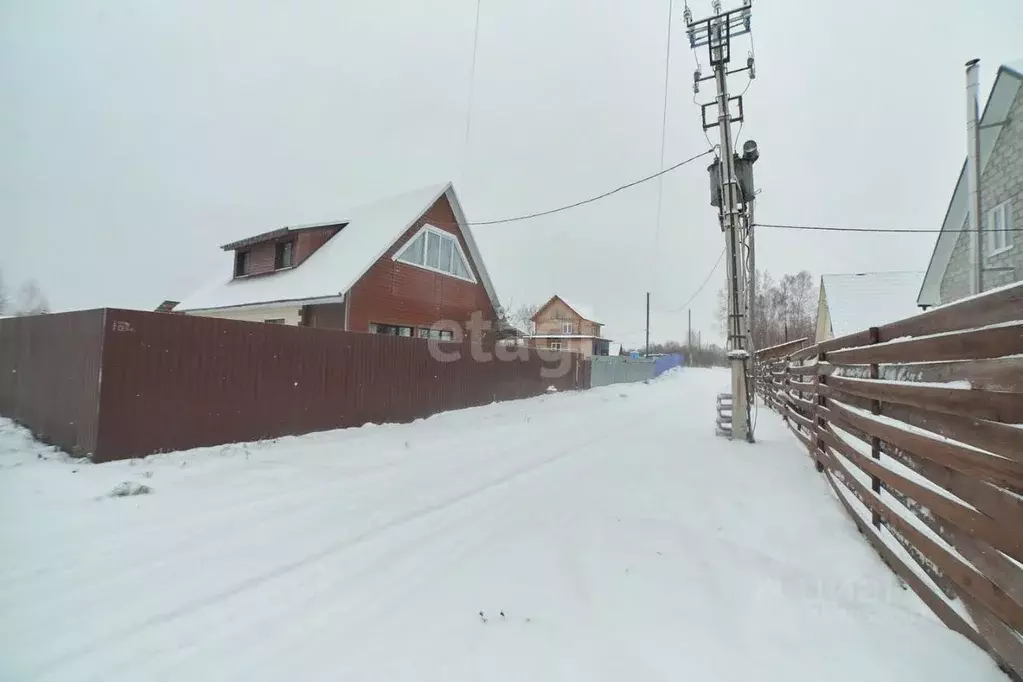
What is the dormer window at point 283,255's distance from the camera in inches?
600

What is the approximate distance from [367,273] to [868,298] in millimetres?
20649

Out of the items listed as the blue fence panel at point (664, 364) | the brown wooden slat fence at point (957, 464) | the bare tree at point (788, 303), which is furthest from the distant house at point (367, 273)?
the bare tree at point (788, 303)

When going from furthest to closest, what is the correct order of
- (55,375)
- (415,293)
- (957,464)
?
1. (415,293)
2. (55,375)
3. (957,464)

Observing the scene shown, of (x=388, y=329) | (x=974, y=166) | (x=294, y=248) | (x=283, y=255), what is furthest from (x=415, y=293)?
(x=974, y=166)

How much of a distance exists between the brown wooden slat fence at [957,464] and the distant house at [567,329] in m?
37.3

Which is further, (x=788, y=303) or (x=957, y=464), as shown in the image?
(x=788, y=303)

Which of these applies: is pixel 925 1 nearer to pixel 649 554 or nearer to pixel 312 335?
pixel 649 554

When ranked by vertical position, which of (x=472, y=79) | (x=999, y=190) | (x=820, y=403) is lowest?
(x=820, y=403)

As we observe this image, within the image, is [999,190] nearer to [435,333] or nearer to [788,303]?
[435,333]

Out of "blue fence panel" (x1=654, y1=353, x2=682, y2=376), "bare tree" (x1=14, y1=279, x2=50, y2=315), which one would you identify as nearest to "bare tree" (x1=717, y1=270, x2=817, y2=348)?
"blue fence panel" (x1=654, y1=353, x2=682, y2=376)

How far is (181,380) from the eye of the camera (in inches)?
230

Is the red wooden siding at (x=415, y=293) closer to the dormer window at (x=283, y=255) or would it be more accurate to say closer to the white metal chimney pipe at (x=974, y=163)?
the dormer window at (x=283, y=255)

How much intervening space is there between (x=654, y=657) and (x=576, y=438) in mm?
5810

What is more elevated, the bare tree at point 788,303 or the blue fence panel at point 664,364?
the bare tree at point 788,303
